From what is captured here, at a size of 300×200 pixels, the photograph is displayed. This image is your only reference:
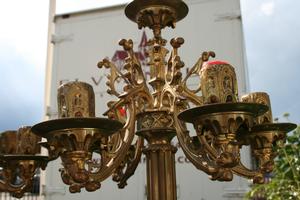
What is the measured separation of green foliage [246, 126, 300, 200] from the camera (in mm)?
4453

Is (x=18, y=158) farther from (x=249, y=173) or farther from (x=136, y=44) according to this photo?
(x=136, y=44)

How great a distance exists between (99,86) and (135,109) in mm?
3564

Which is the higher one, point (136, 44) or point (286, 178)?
point (136, 44)

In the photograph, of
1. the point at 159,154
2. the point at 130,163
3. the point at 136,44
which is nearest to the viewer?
the point at 159,154

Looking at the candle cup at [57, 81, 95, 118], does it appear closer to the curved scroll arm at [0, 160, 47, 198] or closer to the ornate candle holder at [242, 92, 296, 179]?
the curved scroll arm at [0, 160, 47, 198]

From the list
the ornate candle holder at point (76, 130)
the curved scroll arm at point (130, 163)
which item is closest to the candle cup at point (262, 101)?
the curved scroll arm at point (130, 163)

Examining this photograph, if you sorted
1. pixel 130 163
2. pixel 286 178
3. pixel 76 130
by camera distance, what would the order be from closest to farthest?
pixel 76 130 < pixel 130 163 < pixel 286 178

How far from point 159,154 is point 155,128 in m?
0.11

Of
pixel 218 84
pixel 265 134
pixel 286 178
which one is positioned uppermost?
pixel 218 84

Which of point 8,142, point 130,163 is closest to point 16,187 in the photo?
point 8,142

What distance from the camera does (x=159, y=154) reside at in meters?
2.04

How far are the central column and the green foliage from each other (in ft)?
8.09

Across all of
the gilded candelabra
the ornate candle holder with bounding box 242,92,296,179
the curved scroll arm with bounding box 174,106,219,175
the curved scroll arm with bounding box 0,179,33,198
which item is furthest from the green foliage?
the curved scroll arm with bounding box 0,179,33,198

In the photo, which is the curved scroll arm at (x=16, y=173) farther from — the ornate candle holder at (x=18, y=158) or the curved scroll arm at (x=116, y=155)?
the curved scroll arm at (x=116, y=155)
